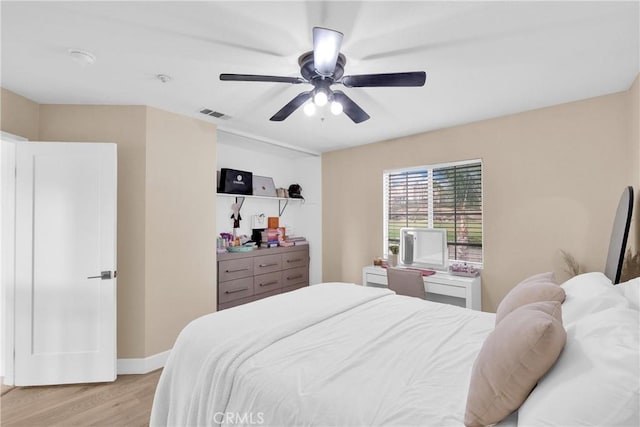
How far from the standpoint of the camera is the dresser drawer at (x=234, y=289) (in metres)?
3.47

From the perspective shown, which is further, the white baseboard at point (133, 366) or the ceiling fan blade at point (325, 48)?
the white baseboard at point (133, 366)

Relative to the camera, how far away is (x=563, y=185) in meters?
2.71

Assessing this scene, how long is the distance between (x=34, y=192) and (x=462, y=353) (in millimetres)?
3304

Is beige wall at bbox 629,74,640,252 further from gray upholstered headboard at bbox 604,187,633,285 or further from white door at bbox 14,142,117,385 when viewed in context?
white door at bbox 14,142,117,385

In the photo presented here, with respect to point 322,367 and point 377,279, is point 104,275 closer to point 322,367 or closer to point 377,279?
point 322,367

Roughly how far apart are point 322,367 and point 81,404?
216cm

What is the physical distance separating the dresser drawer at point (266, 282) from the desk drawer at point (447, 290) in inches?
80.2

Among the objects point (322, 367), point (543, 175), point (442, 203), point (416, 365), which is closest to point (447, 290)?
point (442, 203)

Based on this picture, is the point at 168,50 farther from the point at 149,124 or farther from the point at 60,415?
the point at 60,415

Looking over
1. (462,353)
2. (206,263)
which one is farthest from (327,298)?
(206,263)

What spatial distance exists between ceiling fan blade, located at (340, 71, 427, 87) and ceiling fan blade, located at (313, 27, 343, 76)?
6.5 inches

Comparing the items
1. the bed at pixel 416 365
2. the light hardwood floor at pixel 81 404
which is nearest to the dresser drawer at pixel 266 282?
the light hardwood floor at pixel 81 404

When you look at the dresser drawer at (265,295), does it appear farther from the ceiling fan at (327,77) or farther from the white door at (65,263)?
the ceiling fan at (327,77)

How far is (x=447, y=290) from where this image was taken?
312cm
